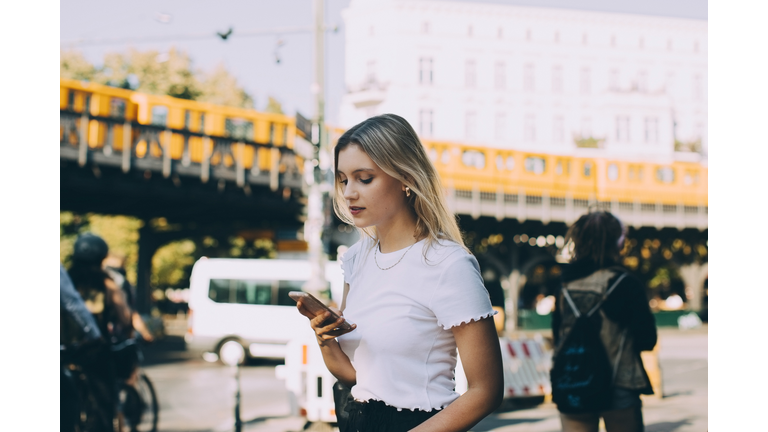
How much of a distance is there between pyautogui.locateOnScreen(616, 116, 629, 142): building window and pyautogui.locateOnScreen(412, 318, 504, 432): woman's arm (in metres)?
31.8

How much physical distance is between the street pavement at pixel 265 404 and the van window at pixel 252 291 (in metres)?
1.48

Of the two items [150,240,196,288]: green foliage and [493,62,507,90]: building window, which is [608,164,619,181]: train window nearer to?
[493,62,507,90]: building window

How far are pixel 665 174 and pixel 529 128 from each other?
819 centimetres

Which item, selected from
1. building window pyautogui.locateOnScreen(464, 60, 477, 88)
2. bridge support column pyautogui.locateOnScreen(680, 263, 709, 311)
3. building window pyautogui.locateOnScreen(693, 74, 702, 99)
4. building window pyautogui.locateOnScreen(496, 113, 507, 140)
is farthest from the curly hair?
bridge support column pyautogui.locateOnScreen(680, 263, 709, 311)

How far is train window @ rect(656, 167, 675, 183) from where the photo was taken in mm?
28203

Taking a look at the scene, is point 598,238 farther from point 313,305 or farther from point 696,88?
point 696,88

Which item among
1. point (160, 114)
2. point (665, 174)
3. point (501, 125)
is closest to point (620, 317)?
point (160, 114)

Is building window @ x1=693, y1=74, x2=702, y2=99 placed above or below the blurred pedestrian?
above

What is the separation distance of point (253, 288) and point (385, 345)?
1532 centimetres

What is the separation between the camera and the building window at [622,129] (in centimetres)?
3272

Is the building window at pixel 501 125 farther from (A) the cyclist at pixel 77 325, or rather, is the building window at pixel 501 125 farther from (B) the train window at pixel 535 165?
(A) the cyclist at pixel 77 325

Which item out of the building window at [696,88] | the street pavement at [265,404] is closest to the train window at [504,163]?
the street pavement at [265,404]

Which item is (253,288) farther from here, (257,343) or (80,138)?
(80,138)
